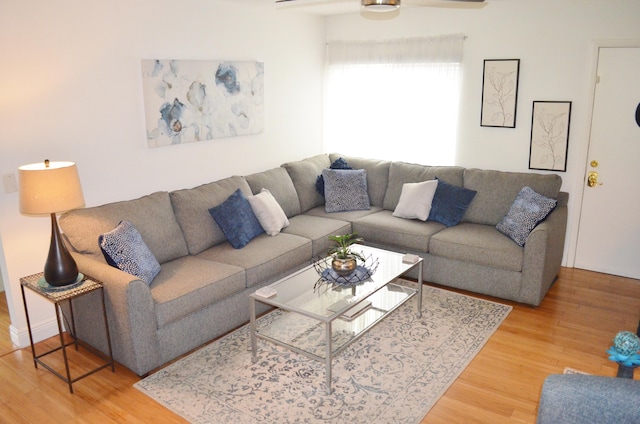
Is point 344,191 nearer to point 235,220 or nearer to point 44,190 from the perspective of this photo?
point 235,220

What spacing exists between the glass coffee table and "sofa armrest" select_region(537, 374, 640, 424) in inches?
53.0

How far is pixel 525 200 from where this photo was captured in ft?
14.5

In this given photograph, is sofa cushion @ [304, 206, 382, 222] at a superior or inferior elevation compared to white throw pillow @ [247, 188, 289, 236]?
inferior

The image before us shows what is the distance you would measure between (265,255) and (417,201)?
1.66 metres

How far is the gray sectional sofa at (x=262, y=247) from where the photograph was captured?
3.28m

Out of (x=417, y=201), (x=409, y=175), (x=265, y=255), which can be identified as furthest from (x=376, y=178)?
(x=265, y=255)

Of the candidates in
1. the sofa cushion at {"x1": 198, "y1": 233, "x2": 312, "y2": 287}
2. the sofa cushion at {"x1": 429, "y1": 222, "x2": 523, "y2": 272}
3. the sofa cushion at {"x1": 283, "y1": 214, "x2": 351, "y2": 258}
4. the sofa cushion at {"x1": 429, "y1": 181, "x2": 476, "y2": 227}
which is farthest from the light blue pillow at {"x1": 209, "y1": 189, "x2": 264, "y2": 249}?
the sofa cushion at {"x1": 429, "y1": 181, "x2": 476, "y2": 227}

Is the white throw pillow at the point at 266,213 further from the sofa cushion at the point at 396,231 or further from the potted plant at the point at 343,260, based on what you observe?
the potted plant at the point at 343,260

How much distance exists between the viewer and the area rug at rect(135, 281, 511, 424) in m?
2.93

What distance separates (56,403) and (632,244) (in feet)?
15.8

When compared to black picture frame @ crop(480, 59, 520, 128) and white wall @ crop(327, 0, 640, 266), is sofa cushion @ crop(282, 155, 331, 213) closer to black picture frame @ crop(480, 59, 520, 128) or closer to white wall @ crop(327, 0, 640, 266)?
white wall @ crop(327, 0, 640, 266)

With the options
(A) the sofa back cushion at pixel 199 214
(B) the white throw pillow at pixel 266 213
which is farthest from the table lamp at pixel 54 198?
(B) the white throw pillow at pixel 266 213

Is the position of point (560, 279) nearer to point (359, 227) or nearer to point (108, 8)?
point (359, 227)

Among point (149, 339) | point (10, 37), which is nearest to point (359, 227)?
point (149, 339)
